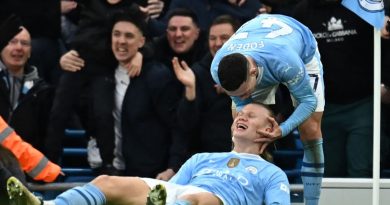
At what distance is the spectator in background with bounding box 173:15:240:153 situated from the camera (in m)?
11.2

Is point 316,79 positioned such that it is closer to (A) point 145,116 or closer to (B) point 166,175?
(B) point 166,175

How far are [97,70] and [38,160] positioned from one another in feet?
4.42

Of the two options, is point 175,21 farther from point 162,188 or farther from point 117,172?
point 162,188

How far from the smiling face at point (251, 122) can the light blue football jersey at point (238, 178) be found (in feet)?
0.47

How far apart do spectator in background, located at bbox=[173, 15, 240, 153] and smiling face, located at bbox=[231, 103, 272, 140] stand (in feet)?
7.71

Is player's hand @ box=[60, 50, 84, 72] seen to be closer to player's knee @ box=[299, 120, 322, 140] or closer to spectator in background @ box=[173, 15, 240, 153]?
spectator in background @ box=[173, 15, 240, 153]

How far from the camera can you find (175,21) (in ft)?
38.6

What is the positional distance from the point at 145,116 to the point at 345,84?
1.79 metres

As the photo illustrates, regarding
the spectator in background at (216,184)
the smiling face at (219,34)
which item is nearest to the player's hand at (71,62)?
the smiling face at (219,34)

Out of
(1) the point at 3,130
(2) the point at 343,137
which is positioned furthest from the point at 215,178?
(2) the point at 343,137

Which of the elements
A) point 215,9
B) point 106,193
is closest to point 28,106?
point 215,9

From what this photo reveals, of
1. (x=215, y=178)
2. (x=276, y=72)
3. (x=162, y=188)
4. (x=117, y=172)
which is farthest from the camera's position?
(x=117, y=172)

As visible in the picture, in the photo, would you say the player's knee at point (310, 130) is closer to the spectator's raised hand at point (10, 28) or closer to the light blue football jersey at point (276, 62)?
the light blue football jersey at point (276, 62)

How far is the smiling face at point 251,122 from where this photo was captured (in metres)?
8.78
